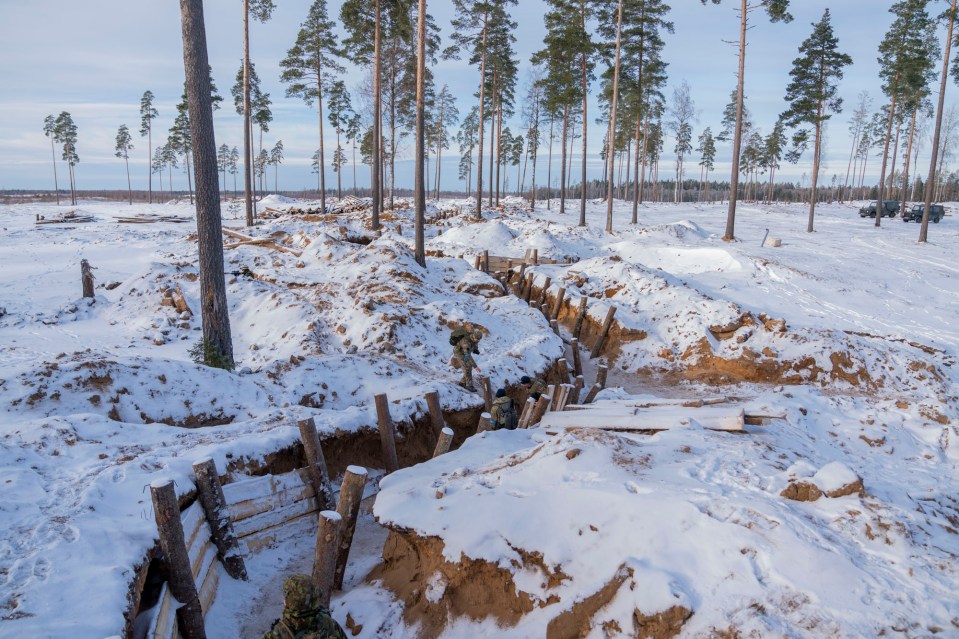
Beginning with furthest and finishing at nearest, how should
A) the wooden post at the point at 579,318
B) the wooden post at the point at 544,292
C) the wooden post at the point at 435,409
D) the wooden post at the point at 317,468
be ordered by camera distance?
the wooden post at the point at 544,292
the wooden post at the point at 579,318
the wooden post at the point at 435,409
the wooden post at the point at 317,468

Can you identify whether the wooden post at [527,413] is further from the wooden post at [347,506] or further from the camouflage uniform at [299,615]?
the camouflage uniform at [299,615]

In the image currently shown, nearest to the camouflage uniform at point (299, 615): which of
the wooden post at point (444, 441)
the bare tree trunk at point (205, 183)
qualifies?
the wooden post at point (444, 441)

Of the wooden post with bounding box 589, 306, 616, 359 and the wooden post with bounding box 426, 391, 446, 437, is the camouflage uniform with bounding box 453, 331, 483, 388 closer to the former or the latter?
the wooden post with bounding box 426, 391, 446, 437

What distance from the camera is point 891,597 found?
396cm

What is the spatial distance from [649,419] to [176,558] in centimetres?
645

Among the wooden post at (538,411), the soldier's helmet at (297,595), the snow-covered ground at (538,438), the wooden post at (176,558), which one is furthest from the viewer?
the wooden post at (538,411)

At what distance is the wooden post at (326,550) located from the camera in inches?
212

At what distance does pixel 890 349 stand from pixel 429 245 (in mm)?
19381

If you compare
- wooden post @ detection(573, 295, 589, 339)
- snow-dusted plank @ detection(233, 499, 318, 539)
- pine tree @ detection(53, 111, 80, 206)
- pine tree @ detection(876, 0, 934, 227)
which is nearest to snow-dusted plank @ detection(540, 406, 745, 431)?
snow-dusted plank @ detection(233, 499, 318, 539)

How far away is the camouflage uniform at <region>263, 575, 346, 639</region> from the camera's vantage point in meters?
4.05

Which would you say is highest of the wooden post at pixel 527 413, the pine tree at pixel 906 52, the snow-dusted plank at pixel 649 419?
the pine tree at pixel 906 52

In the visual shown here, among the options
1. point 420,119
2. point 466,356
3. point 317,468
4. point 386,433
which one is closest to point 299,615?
point 317,468

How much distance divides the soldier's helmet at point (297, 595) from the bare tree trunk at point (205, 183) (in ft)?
22.1

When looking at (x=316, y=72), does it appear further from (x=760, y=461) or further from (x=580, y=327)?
(x=760, y=461)
